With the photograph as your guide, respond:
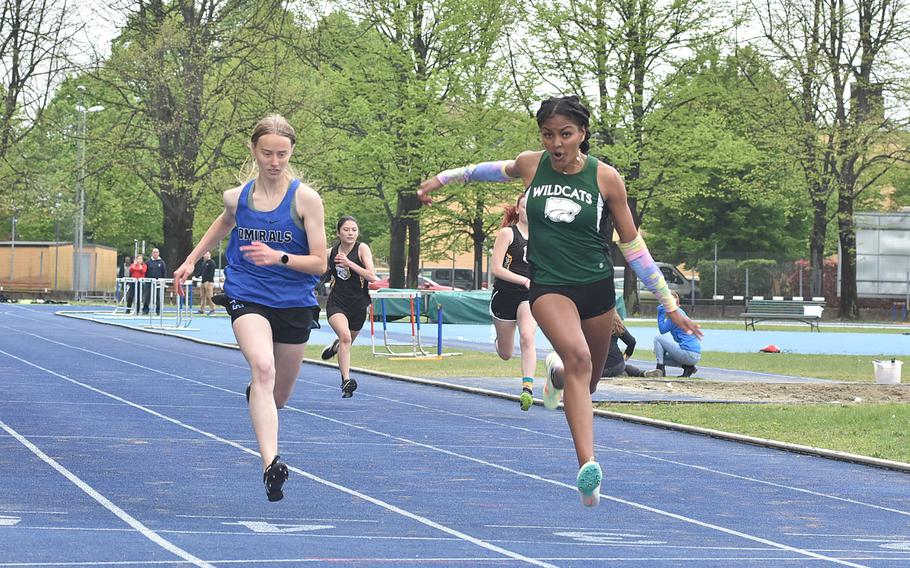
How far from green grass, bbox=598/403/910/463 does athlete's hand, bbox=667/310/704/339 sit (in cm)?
481

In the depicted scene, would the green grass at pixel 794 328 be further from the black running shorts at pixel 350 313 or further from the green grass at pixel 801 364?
the black running shorts at pixel 350 313

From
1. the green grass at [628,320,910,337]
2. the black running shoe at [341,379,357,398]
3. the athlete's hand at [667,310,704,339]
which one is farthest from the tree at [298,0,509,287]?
the athlete's hand at [667,310,704,339]

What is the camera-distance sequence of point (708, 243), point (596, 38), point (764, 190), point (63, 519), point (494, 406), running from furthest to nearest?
1. point (708, 243)
2. point (764, 190)
3. point (596, 38)
4. point (494, 406)
5. point (63, 519)

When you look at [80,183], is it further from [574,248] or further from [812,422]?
[574,248]

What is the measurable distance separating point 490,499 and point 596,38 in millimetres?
38932

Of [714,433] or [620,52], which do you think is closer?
[714,433]

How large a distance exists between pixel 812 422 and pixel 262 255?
7840mm

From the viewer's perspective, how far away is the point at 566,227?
6926 mm

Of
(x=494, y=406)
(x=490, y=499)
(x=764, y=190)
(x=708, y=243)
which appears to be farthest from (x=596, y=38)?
(x=490, y=499)

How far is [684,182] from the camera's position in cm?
4691

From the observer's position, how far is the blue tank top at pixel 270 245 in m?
7.28

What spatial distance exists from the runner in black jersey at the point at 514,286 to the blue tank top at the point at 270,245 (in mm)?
5300

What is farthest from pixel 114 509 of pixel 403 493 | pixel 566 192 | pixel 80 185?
pixel 80 185

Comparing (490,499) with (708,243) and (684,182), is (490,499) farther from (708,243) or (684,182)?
(708,243)
